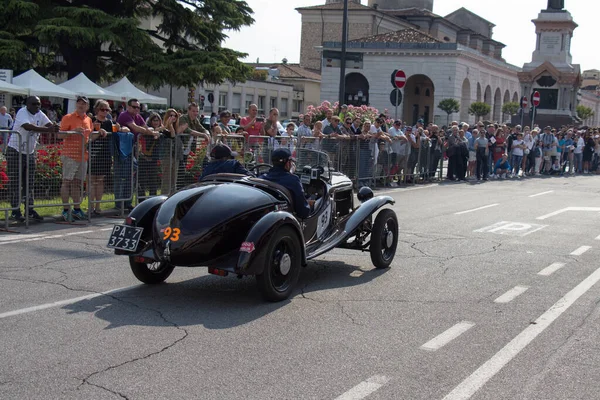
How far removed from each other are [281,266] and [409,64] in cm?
6217

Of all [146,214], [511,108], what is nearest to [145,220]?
[146,214]

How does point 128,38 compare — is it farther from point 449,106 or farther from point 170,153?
point 449,106

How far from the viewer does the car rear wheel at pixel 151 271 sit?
769 cm

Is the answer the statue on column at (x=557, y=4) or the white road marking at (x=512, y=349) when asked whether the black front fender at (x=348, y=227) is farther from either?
the statue on column at (x=557, y=4)

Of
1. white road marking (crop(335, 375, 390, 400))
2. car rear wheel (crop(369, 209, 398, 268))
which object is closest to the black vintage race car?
car rear wheel (crop(369, 209, 398, 268))

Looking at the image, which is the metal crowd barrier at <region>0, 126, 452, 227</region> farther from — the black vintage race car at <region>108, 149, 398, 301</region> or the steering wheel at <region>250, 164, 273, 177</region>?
the black vintage race car at <region>108, 149, 398, 301</region>

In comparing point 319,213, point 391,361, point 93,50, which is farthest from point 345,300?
point 93,50

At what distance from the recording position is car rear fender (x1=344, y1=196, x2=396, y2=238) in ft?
28.6

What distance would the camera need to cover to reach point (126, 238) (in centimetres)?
727

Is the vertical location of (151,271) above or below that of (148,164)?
below

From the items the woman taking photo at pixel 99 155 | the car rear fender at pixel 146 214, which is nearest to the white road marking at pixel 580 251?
the car rear fender at pixel 146 214

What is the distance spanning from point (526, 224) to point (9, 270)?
8.81 m

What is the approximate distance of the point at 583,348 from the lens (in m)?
6.07

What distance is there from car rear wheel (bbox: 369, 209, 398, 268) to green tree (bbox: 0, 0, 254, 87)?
1991 centimetres
